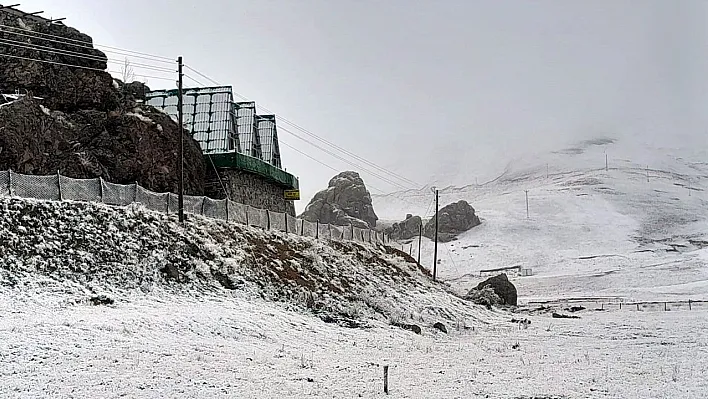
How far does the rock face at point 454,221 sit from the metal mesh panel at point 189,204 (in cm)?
9604

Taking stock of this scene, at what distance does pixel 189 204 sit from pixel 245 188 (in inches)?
536

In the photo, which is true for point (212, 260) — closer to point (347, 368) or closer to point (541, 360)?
point (347, 368)

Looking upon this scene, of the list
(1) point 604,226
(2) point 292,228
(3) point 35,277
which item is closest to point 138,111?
(2) point 292,228

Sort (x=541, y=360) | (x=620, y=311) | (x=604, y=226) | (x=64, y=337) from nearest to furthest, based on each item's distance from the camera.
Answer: (x=64, y=337) < (x=541, y=360) < (x=620, y=311) < (x=604, y=226)

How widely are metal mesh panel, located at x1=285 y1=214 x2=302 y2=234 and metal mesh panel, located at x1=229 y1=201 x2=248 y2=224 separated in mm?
4475

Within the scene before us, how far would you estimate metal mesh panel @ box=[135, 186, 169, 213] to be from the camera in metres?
33.3

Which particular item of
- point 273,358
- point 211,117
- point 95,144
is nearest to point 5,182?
point 95,144

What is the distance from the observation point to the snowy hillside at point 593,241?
77.3 meters

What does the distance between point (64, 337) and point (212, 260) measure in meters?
13.8

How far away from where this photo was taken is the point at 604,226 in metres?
133

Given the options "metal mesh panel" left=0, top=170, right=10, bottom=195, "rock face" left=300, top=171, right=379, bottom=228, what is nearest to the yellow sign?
"metal mesh panel" left=0, top=170, right=10, bottom=195

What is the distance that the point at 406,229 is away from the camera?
138 metres

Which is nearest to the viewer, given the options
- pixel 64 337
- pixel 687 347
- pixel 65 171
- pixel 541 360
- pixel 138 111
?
pixel 64 337

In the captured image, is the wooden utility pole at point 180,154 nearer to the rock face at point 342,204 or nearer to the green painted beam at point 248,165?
the green painted beam at point 248,165
